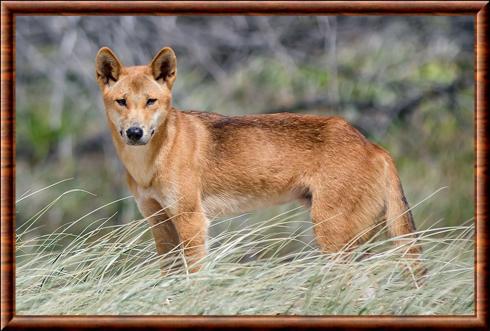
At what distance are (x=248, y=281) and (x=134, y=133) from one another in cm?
118

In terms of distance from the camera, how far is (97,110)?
866cm

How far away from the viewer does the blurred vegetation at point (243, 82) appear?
25.5ft

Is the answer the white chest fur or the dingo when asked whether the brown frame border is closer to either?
the dingo

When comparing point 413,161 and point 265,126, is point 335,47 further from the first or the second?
point 265,126

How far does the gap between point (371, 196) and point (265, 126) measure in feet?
2.97

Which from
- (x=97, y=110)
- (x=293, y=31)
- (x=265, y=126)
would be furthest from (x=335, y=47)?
(x=97, y=110)

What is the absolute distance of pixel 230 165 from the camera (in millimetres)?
6488

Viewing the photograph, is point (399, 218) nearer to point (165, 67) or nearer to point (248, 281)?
point (248, 281)

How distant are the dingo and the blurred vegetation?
1.09 m

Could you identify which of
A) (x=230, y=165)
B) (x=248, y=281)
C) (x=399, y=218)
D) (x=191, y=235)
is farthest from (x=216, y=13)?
(x=399, y=218)

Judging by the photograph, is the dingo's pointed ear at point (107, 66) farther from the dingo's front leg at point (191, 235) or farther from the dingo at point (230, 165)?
the dingo's front leg at point (191, 235)

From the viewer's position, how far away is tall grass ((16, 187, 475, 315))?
552cm

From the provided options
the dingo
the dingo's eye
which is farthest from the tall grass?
the dingo's eye

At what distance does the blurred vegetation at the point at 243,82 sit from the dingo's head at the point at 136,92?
163 centimetres
